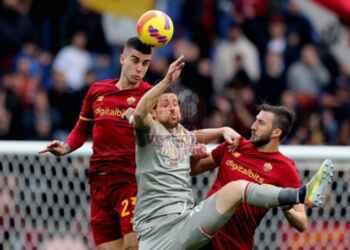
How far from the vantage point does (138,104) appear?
9.97 m

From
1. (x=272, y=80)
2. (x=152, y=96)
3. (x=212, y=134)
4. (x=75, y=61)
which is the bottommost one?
(x=272, y=80)

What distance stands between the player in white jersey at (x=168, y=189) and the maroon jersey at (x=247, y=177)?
40cm

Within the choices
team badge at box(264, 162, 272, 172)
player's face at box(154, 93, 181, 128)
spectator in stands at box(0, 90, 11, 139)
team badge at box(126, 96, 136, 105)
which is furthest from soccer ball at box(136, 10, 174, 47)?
spectator in stands at box(0, 90, 11, 139)

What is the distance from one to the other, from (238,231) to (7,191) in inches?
120

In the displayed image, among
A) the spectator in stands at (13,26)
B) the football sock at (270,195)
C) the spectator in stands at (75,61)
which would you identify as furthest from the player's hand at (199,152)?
the spectator in stands at (13,26)

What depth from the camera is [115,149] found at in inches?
429

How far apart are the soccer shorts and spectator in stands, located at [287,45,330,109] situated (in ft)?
22.8

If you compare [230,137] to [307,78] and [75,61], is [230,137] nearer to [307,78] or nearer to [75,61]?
[75,61]

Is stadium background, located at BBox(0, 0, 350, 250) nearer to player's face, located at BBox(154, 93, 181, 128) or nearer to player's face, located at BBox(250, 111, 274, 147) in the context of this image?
player's face, located at BBox(250, 111, 274, 147)

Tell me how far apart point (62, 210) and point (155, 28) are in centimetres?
338

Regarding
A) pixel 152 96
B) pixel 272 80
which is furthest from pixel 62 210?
pixel 272 80

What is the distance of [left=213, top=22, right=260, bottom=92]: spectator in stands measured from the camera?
16750 millimetres

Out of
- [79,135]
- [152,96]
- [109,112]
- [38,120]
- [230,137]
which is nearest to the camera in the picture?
[152,96]

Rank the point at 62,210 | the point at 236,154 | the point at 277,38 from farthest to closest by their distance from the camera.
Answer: the point at 277,38
the point at 62,210
the point at 236,154
